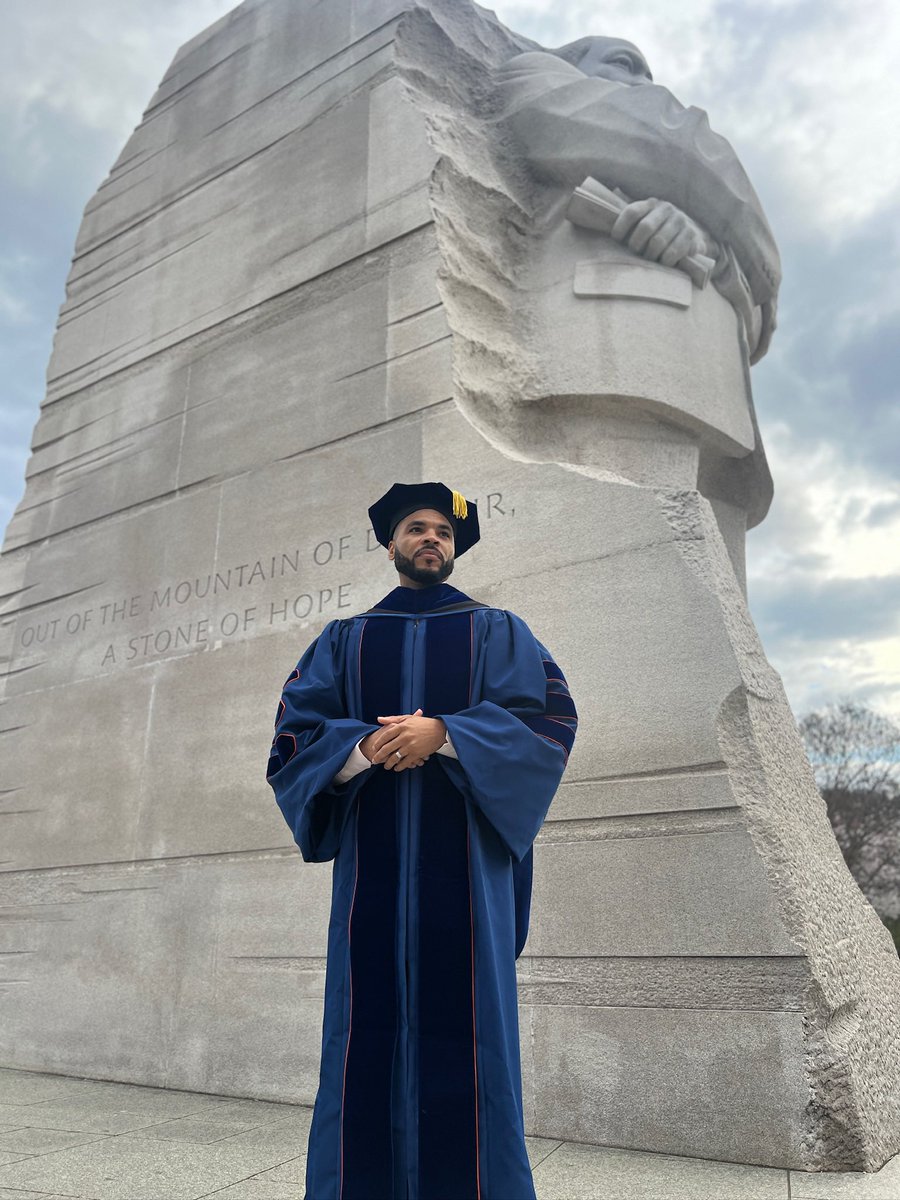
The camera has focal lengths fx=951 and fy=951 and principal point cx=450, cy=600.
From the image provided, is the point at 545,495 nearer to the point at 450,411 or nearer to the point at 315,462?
the point at 450,411

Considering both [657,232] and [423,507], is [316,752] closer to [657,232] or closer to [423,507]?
[423,507]

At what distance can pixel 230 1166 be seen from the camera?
10.9 ft

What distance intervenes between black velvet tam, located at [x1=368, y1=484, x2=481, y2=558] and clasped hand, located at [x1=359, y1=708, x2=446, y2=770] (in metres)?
0.70

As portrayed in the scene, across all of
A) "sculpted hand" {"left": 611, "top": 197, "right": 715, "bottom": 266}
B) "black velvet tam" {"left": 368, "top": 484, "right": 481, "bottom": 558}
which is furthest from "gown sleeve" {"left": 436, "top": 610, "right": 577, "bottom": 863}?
"sculpted hand" {"left": 611, "top": 197, "right": 715, "bottom": 266}

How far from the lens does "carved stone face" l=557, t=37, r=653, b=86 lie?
6.83 metres

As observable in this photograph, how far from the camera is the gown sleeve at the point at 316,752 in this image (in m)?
2.45

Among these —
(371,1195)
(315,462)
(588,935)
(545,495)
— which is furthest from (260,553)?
(371,1195)

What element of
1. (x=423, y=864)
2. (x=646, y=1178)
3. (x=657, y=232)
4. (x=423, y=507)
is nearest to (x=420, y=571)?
(x=423, y=507)

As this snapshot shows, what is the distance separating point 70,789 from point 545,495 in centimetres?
365

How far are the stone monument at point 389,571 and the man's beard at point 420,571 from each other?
5.49 feet

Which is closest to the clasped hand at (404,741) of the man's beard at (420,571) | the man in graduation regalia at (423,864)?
the man in graduation regalia at (423,864)

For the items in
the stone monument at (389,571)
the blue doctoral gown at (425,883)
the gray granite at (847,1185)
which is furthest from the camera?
the stone monument at (389,571)

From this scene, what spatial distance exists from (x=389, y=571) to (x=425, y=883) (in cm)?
281

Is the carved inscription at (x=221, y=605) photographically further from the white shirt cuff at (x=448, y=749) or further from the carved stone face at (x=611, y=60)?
the carved stone face at (x=611, y=60)
